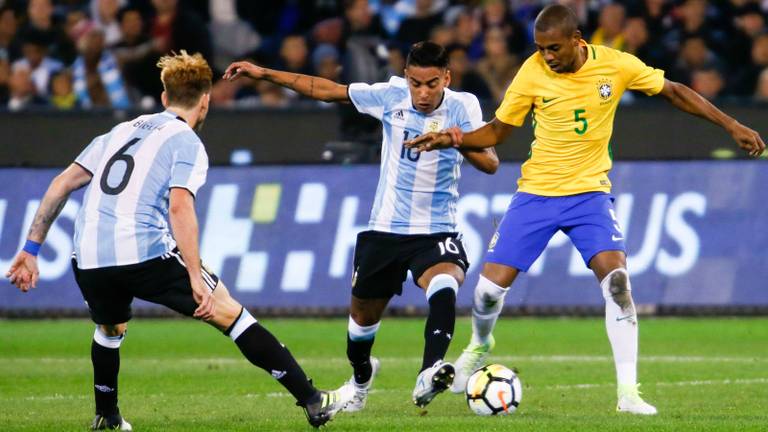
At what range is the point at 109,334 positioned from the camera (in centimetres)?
809

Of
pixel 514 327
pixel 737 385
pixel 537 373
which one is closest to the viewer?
pixel 737 385

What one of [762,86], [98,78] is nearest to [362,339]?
[762,86]

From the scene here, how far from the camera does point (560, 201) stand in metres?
8.88

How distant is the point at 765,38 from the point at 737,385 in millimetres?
8194

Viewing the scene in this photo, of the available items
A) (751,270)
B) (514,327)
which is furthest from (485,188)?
(751,270)

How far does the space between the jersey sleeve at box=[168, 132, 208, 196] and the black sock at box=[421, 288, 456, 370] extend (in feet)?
5.58

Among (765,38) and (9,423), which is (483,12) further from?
(9,423)

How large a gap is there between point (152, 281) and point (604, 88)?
286 centimetres

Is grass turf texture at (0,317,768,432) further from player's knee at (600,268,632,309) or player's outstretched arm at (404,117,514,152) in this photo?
player's outstretched arm at (404,117,514,152)

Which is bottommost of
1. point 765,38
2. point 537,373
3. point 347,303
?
point 347,303

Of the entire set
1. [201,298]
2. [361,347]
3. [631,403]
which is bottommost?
[361,347]

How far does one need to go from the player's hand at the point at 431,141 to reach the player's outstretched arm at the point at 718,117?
1384 millimetres

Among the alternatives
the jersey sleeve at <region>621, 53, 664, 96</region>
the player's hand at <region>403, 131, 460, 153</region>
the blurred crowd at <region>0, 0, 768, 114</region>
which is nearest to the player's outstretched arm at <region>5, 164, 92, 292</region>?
the player's hand at <region>403, 131, 460, 153</region>

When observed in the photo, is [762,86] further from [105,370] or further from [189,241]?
[189,241]
